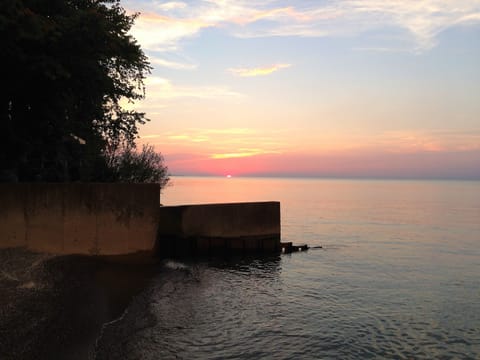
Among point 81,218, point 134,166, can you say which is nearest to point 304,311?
point 81,218

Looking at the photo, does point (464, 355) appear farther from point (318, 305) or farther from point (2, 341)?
point (2, 341)

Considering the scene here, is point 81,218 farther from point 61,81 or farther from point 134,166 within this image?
point 134,166

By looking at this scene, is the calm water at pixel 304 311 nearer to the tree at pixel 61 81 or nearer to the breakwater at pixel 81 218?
the breakwater at pixel 81 218

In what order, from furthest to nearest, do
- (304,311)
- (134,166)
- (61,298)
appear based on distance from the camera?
(134,166), (304,311), (61,298)

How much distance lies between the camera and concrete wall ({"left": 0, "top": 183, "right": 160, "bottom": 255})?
564 inches

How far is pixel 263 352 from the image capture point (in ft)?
31.0

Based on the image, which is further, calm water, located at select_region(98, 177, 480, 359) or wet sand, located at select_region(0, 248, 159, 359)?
calm water, located at select_region(98, 177, 480, 359)

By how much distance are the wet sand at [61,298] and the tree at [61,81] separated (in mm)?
5336

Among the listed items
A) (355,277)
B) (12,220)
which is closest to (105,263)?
(12,220)

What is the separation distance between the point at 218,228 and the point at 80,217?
842 centimetres

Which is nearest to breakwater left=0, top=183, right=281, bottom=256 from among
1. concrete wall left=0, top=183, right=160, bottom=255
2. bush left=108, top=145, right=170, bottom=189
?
concrete wall left=0, top=183, right=160, bottom=255

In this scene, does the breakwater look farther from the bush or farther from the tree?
the bush

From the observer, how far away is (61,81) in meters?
15.8

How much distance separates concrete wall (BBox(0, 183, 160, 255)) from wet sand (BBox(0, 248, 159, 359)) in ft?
1.38
